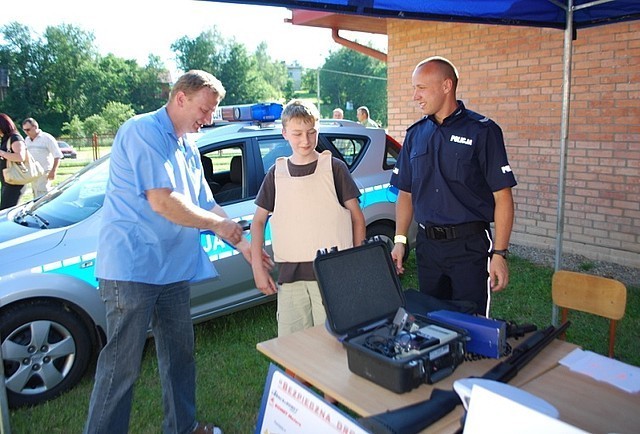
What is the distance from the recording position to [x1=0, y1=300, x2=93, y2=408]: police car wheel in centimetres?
318

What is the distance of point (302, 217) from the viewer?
277cm

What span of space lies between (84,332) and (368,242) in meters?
2.19

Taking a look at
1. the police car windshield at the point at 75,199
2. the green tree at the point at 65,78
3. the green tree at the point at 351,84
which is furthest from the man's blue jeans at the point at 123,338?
the green tree at the point at 351,84

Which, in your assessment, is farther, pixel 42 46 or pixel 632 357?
pixel 42 46

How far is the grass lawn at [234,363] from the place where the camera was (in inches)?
125

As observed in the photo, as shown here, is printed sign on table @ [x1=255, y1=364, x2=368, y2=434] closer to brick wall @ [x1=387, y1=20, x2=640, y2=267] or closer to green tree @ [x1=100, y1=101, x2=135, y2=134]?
brick wall @ [x1=387, y1=20, x2=640, y2=267]

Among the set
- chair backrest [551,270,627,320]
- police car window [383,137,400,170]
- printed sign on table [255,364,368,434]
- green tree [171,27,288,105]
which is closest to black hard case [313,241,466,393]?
printed sign on table [255,364,368,434]

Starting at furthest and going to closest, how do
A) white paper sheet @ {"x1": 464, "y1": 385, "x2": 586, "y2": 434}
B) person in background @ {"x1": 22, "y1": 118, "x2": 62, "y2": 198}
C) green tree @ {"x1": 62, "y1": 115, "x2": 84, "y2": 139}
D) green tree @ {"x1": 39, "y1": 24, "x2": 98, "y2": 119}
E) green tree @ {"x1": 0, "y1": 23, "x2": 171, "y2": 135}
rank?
green tree @ {"x1": 39, "y1": 24, "x2": 98, "y2": 119}
green tree @ {"x1": 0, "y1": 23, "x2": 171, "y2": 135}
green tree @ {"x1": 62, "y1": 115, "x2": 84, "y2": 139}
person in background @ {"x1": 22, "y1": 118, "x2": 62, "y2": 198}
white paper sheet @ {"x1": 464, "y1": 385, "x2": 586, "y2": 434}

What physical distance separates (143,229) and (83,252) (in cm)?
122

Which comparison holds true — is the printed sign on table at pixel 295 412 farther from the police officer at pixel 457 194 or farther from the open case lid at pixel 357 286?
the police officer at pixel 457 194

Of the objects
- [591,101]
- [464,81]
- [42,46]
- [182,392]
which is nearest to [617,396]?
[182,392]

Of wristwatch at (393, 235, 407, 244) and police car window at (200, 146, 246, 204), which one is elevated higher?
police car window at (200, 146, 246, 204)

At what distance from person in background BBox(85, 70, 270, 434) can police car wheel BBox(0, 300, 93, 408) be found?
1007 mm

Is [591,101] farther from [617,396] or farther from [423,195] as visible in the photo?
[617,396]
